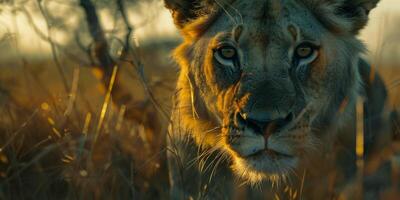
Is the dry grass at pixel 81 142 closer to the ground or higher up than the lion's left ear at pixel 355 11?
closer to the ground

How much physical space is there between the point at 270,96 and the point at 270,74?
11.2 inches

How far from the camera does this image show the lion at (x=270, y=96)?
13.6 ft

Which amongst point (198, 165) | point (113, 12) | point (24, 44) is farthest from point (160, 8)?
point (198, 165)

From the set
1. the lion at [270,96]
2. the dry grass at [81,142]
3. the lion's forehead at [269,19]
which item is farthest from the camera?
the lion's forehead at [269,19]

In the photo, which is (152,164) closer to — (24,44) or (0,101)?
(0,101)

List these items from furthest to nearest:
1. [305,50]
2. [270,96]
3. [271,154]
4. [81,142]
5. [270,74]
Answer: [305,50], [270,74], [270,96], [271,154], [81,142]

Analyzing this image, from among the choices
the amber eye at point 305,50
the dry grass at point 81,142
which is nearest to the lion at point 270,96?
the amber eye at point 305,50

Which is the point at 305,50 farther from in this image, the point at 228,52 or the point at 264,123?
the point at 264,123

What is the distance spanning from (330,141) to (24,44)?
3022mm

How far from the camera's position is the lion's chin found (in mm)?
4047

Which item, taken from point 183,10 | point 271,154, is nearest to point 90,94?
point 183,10

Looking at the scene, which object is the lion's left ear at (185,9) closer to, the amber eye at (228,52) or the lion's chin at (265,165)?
the amber eye at (228,52)

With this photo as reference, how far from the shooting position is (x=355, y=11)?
4.98m

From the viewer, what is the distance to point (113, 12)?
20.8 ft
